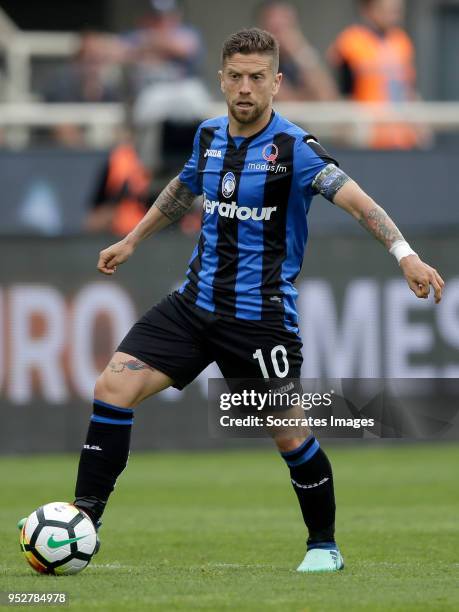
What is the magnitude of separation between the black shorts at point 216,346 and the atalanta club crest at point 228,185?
21.1 inches

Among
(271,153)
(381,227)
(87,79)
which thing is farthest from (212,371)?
(381,227)

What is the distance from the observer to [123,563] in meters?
7.57

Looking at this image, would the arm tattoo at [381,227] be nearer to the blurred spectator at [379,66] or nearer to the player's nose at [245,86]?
the player's nose at [245,86]

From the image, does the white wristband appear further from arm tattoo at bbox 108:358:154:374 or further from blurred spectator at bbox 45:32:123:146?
blurred spectator at bbox 45:32:123:146

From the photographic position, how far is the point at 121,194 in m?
14.3

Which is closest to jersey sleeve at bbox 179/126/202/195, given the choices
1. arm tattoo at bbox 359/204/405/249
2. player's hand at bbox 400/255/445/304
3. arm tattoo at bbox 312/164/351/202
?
arm tattoo at bbox 312/164/351/202

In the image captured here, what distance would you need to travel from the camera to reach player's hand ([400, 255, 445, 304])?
625cm

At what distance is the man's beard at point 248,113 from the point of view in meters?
6.93

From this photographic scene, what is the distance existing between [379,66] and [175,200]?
865 centimetres

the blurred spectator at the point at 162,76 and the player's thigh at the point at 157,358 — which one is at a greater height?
the blurred spectator at the point at 162,76

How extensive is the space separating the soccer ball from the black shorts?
2.49ft

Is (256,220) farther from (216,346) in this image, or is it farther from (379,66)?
(379,66)

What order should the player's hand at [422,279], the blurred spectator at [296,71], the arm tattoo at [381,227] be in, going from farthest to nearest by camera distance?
the blurred spectator at [296,71] → the arm tattoo at [381,227] → the player's hand at [422,279]

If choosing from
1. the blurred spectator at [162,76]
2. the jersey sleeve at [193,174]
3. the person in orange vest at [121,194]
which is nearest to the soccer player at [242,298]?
the jersey sleeve at [193,174]
